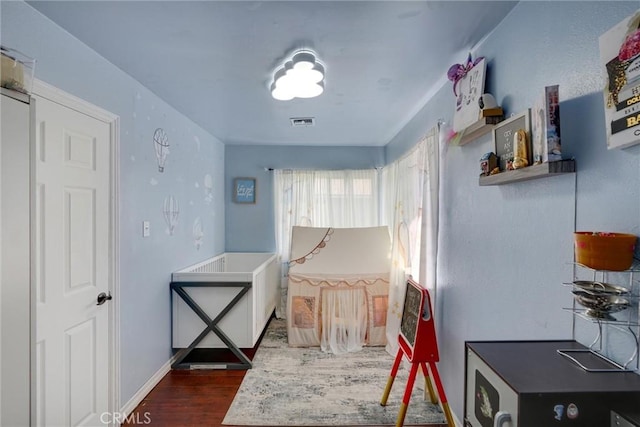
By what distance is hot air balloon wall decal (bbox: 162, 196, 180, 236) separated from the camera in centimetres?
265

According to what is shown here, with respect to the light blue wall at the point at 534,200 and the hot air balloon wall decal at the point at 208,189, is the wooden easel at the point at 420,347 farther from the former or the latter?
the hot air balloon wall decal at the point at 208,189

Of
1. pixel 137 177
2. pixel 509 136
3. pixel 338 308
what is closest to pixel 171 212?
pixel 137 177

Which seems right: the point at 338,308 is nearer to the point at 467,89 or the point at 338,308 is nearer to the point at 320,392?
the point at 320,392

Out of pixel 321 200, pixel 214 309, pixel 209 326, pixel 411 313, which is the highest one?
pixel 321 200

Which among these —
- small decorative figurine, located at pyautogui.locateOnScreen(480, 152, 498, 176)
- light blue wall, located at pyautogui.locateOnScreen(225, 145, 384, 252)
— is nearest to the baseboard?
light blue wall, located at pyautogui.locateOnScreen(225, 145, 384, 252)

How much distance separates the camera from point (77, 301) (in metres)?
1.70

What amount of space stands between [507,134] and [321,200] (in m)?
2.99

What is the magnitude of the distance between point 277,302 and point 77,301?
2.68 m

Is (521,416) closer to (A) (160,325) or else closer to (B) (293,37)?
(B) (293,37)

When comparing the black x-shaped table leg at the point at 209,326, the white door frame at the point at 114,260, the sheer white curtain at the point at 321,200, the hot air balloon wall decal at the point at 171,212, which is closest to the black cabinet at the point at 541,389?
the white door frame at the point at 114,260

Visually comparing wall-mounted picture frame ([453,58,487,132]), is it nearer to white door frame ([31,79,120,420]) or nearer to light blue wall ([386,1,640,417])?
light blue wall ([386,1,640,417])

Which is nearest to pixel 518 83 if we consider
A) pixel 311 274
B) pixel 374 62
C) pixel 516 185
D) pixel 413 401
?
pixel 516 185

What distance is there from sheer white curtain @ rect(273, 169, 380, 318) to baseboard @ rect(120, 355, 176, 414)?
5.78ft

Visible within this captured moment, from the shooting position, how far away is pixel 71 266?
1662 mm
